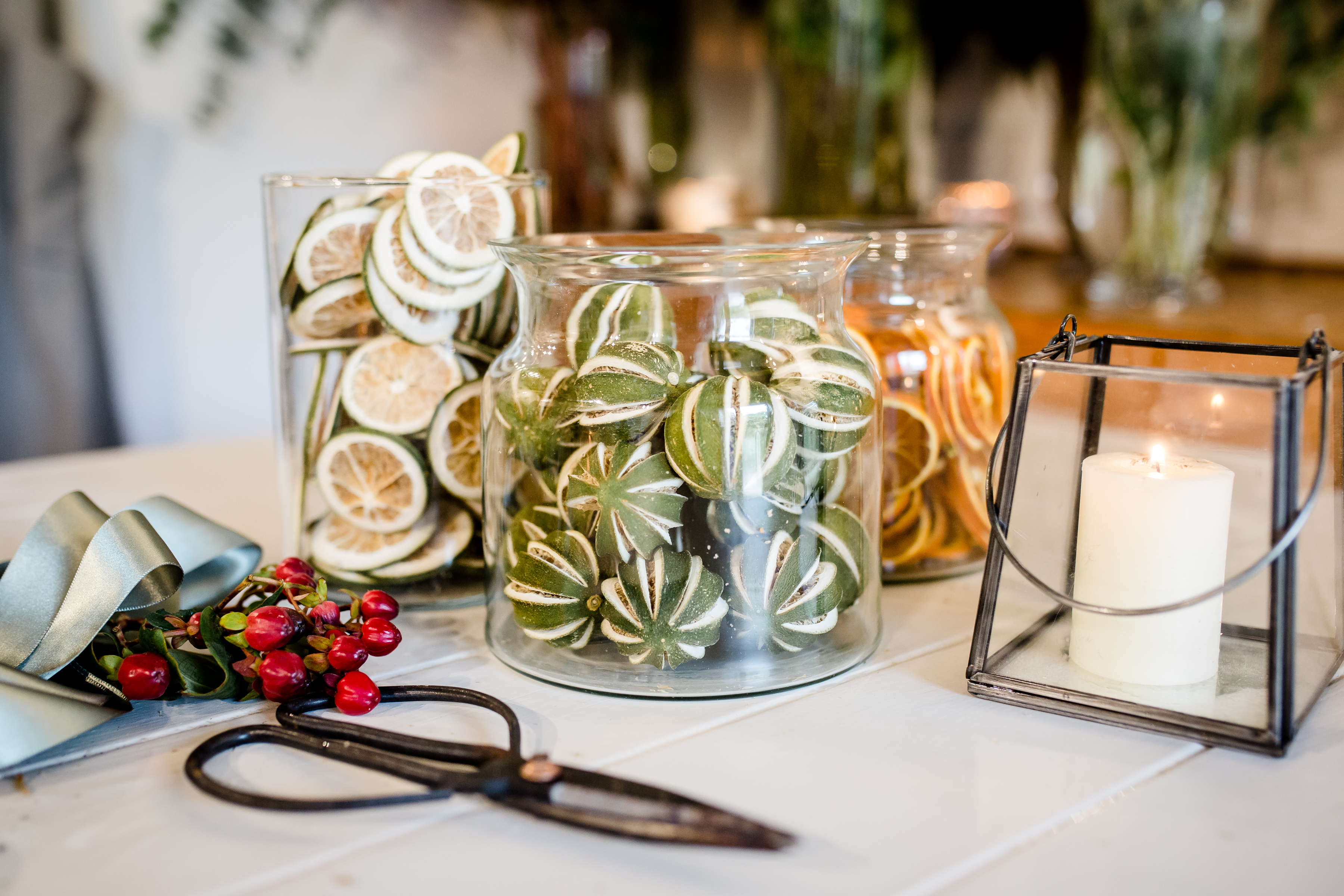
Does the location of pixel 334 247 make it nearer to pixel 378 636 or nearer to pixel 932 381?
pixel 378 636

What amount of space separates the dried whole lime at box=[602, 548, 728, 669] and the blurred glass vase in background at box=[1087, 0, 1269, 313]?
1.28 metres

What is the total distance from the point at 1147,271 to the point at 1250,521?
1.21 metres

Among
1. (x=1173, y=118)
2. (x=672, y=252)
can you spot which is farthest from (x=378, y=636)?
(x=1173, y=118)

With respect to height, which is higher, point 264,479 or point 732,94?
point 732,94

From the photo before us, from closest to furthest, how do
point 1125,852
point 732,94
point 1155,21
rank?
point 1125,852, point 1155,21, point 732,94

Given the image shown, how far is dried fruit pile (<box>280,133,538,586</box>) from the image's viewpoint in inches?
25.8

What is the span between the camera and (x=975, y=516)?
0.74m

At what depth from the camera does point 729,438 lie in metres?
0.51

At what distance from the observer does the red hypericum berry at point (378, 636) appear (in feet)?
1.79

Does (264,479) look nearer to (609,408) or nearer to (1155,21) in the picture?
(609,408)

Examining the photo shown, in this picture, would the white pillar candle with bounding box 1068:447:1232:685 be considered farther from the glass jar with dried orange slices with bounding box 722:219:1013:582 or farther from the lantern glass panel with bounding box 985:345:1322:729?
the glass jar with dried orange slices with bounding box 722:219:1013:582

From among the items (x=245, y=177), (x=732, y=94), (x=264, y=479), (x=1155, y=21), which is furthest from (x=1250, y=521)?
(x=732, y=94)

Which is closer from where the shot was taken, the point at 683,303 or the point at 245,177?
the point at 683,303

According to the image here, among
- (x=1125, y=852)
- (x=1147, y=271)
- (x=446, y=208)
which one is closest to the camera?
(x=1125, y=852)
